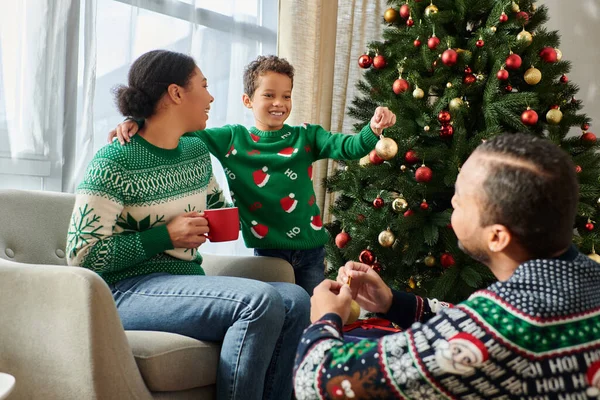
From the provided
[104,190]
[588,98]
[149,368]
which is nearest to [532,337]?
[149,368]

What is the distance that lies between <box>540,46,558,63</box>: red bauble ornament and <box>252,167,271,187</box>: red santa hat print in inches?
46.2

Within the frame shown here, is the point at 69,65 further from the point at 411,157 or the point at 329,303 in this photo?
the point at 329,303

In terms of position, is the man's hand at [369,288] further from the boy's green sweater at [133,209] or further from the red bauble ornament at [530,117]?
the red bauble ornament at [530,117]

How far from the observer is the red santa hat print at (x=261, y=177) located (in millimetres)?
2207

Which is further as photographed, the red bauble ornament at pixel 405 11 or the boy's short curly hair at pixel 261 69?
the red bauble ornament at pixel 405 11

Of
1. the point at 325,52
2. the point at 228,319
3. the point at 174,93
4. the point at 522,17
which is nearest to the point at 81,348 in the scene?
the point at 228,319

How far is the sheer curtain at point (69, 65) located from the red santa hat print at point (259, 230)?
67 centimetres

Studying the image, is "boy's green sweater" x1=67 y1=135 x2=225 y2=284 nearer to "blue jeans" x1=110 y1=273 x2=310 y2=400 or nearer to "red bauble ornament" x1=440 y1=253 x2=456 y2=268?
"blue jeans" x1=110 y1=273 x2=310 y2=400

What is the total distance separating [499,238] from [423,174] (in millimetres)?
1539

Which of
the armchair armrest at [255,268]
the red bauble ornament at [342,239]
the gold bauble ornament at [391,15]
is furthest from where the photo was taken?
the gold bauble ornament at [391,15]

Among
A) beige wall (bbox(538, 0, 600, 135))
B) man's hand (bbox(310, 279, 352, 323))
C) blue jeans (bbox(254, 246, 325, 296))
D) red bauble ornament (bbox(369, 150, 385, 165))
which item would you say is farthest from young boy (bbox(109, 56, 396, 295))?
beige wall (bbox(538, 0, 600, 135))

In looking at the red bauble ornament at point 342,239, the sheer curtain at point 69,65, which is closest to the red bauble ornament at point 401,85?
the red bauble ornament at point 342,239

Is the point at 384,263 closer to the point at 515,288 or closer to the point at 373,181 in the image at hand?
the point at 373,181

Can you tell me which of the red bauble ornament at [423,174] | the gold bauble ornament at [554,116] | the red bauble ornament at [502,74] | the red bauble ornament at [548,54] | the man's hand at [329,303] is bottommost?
the man's hand at [329,303]
